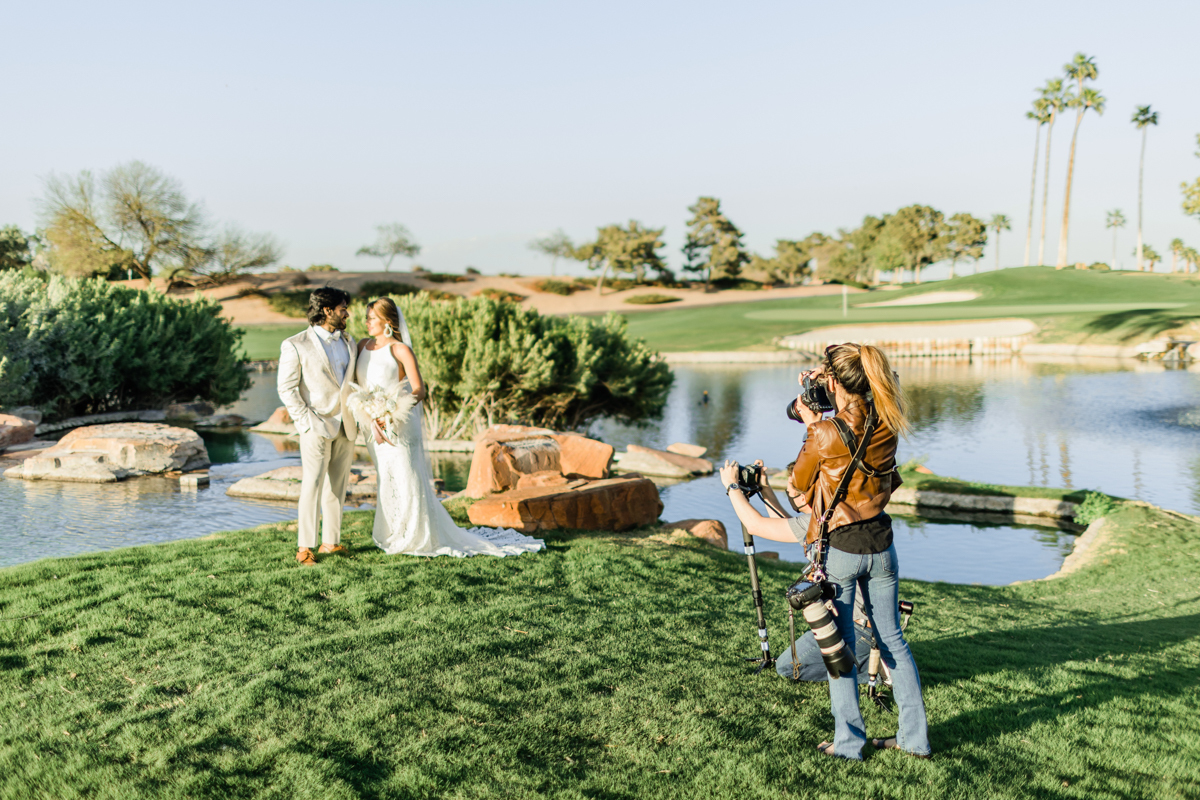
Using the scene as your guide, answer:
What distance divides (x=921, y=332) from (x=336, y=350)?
226 ft

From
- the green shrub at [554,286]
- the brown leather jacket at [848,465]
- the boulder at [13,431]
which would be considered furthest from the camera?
the green shrub at [554,286]

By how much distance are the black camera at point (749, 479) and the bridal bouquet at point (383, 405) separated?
4111mm

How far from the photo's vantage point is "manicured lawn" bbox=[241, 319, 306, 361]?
64.5 metres

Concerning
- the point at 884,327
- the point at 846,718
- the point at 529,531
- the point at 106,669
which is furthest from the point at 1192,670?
the point at 884,327

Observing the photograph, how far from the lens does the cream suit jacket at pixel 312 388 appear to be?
301 inches

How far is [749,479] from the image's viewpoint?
15.3 feet

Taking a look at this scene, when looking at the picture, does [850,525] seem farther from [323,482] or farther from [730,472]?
[323,482]

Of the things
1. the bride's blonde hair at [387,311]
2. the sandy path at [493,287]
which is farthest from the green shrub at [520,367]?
the sandy path at [493,287]

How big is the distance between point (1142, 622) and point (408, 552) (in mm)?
7987

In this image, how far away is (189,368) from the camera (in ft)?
113

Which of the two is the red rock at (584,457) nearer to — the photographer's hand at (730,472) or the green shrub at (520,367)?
the photographer's hand at (730,472)

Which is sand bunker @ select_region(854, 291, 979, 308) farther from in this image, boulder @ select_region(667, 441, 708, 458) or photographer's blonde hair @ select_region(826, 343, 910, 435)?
photographer's blonde hair @ select_region(826, 343, 910, 435)

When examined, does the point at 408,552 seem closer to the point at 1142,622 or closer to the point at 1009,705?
the point at 1009,705

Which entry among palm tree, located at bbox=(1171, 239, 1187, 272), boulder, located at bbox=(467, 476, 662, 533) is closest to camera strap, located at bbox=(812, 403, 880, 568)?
boulder, located at bbox=(467, 476, 662, 533)
